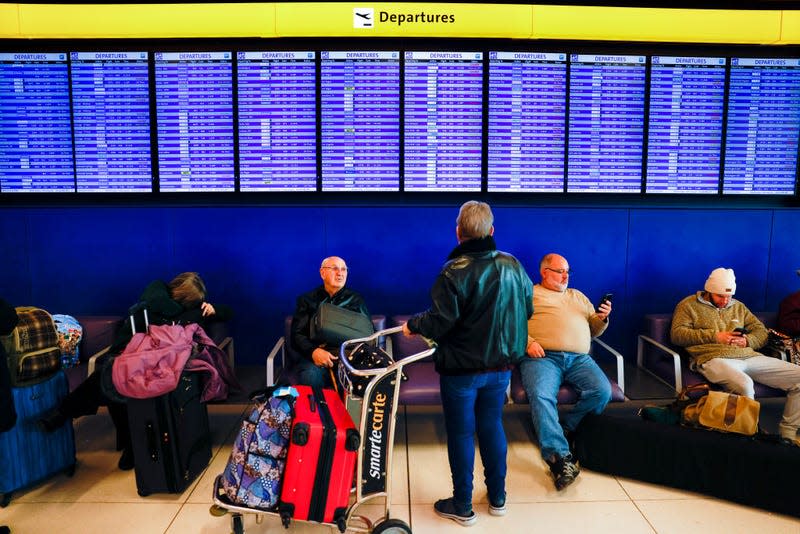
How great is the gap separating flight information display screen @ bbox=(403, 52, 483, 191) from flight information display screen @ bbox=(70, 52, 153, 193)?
7.03ft

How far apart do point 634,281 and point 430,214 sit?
1817 millimetres

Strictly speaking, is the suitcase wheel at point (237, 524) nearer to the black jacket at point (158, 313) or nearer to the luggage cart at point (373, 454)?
the luggage cart at point (373, 454)

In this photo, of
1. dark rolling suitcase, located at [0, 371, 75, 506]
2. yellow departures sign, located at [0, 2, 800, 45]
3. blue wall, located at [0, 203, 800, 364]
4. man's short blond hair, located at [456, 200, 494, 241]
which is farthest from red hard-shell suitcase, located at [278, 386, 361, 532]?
yellow departures sign, located at [0, 2, 800, 45]

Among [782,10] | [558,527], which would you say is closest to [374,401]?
[558,527]

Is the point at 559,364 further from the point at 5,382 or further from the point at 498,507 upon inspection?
the point at 5,382

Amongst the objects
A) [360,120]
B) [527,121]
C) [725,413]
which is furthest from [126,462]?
[527,121]

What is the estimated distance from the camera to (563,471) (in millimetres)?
3004

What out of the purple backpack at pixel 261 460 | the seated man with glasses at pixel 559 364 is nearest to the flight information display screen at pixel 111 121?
the purple backpack at pixel 261 460

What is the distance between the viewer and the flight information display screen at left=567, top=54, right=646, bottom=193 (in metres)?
4.25

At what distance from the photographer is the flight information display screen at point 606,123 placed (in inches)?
167

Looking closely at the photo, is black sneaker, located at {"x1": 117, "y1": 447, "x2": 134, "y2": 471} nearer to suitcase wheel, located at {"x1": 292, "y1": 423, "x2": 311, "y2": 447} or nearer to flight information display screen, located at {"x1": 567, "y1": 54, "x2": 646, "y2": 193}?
suitcase wheel, located at {"x1": 292, "y1": 423, "x2": 311, "y2": 447}

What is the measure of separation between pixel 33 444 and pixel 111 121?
2551mm

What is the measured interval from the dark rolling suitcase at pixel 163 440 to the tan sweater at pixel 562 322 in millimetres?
2235

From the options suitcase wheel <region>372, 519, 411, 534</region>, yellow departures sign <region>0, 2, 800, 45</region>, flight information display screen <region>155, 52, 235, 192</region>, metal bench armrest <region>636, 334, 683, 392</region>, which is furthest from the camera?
flight information display screen <region>155, 52, 235, 192</region>
